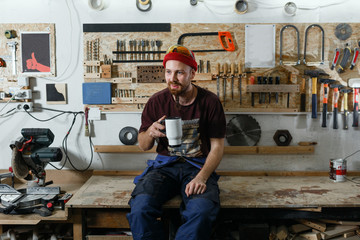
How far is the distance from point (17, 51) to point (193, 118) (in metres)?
1.72

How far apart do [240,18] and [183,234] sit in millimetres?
1873

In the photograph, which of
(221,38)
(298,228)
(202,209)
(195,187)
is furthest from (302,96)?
(202,209)

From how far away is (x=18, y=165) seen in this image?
2203 mm

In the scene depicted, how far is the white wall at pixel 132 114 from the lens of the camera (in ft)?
8.55

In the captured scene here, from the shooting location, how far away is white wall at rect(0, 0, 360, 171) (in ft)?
8.55

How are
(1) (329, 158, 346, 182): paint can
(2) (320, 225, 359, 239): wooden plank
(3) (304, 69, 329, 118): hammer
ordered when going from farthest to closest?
(3) (304, 69, 329, 118): hammer
(1) (329, 158, 346, 182): paint can
(2) (320, 225, 359, 239): wooden plank

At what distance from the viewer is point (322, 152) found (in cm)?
271

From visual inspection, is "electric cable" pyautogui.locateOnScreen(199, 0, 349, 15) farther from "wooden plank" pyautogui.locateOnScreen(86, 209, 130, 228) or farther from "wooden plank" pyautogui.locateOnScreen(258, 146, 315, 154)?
"wooden plank" pyautogui.locateOnScreen(86, 209, 130, 228)

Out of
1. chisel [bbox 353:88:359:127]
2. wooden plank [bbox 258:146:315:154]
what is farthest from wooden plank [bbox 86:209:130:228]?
chisel [bbox 353:88:359:127]

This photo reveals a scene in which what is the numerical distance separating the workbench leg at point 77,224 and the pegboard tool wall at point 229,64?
95cm

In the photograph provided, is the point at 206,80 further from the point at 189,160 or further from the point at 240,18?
the point at 189,160

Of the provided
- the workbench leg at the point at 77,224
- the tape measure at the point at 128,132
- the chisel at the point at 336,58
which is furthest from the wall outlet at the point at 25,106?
the chisel at the point at 336,58

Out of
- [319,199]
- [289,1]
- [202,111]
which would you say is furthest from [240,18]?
[319,199]

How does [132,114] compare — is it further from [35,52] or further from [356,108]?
[356,108]
